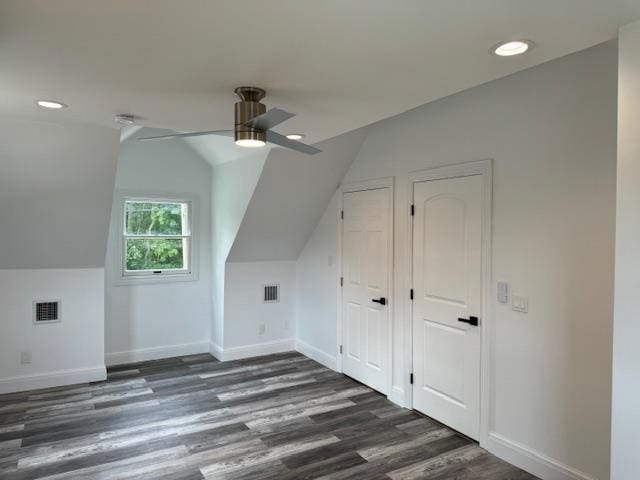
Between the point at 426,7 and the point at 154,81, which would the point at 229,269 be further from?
the point at 426,7

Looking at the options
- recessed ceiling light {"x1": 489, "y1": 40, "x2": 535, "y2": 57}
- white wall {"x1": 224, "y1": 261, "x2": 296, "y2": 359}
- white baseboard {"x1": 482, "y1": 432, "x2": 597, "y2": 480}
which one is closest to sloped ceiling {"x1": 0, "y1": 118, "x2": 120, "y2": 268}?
white wall {"x1": 224, "y1": 261, "x2": 296, "y2": 359}

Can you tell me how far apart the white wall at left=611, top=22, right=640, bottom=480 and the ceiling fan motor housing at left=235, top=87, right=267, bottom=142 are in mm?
1574

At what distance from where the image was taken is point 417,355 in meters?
3.80

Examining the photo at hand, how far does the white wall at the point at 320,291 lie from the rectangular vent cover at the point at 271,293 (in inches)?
11.1

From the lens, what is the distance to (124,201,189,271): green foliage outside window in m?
5.09

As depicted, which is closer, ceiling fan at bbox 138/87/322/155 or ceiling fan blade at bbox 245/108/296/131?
ceiling fan blade at bbox 245/108/296/131

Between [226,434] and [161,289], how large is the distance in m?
2.40

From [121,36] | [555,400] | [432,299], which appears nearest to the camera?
[121,36]

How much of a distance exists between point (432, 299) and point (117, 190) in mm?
3646

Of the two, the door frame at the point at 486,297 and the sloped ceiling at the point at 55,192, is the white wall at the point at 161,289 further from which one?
the door frame at the point at 486,297

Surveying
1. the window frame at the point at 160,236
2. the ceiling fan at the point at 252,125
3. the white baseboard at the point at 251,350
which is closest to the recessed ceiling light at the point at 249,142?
the ceiling fan at the point at 252,125


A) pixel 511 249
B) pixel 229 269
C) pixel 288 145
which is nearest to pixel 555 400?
pixel 511 249

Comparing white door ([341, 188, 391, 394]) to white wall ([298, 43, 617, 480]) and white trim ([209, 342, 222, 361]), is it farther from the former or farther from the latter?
white trim ([209, 342, 222, 361])

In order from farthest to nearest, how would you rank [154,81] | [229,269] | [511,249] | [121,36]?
1. [229,269]
2. [511,249]
3. [154,81]
4. [121,36]
